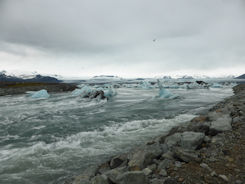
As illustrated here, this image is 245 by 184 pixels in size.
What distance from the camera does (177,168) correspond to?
3.51 meters

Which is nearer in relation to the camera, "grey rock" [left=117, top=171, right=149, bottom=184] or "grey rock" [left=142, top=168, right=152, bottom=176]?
"grey rock" [left=117, top=171, right=149, bottom=184]

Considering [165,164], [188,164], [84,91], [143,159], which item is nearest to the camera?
[188,164]

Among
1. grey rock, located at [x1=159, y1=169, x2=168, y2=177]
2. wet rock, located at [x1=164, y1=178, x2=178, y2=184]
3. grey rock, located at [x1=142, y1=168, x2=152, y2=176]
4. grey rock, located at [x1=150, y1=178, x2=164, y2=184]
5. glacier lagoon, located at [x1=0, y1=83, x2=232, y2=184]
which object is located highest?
wet rock, located at [x1=164, y1=178, x2=178, y2=184]

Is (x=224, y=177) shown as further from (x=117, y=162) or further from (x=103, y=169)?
(x=103, y=169)

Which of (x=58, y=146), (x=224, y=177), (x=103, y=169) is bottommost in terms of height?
(x=58, y=146)

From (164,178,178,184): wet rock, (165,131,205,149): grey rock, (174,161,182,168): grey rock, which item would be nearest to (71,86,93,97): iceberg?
(165,131,205,149): grey rock

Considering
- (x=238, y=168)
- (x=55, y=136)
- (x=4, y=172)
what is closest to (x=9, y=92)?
(x=55, y=136)

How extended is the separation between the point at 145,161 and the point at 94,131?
5.67 m

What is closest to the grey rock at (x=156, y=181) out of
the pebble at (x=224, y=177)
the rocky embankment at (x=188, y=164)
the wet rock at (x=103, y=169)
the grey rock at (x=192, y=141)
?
the rocky embankment at (x=188, y=164)

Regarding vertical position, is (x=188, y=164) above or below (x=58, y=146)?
above

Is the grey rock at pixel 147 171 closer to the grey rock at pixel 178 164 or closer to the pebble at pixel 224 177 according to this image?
the grey rock at pixel 178 164

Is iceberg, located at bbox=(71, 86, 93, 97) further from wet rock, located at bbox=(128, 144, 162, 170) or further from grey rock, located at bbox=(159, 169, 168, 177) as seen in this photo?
grey rock, located at bbox=(159, 169, 168, 177)

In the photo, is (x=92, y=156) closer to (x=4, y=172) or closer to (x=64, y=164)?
(x=64, y=164)

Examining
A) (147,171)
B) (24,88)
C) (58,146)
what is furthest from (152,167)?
(24,88)
